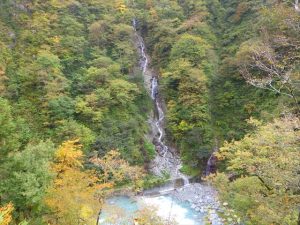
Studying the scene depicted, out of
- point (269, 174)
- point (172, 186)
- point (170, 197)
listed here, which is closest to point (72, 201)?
point (269, 174)

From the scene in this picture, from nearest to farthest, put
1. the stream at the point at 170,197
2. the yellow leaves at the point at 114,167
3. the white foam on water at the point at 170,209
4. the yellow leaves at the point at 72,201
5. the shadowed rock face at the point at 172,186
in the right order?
the yellow leaves at the point at 72,201 → the yellow leaves at the point at 114,167 → the white foam on water at the point at 170,209 → the stream at the point at 170,197 → the shadowed rock face at the point at 172,186

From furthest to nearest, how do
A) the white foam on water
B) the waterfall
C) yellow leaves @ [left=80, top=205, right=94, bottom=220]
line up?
the waterfall
the white foam on water
yellow leaves @ [left=80, top=205, right=94, bottom=220]

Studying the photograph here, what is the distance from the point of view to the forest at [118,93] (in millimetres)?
14438

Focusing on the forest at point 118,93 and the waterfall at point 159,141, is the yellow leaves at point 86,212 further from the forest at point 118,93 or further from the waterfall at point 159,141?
the waterfall at point 159,141

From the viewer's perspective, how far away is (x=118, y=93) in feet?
81.5

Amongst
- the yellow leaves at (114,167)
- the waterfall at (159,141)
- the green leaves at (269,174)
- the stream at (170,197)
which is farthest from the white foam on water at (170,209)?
the green leaves at (269,174)

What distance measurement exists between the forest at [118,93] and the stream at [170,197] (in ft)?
1.69

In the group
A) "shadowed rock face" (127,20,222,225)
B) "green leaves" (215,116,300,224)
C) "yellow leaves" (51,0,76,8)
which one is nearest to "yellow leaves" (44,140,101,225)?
"green leaves" (215,116,300,224)

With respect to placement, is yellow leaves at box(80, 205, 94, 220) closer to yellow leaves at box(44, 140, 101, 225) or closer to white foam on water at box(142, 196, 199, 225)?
yellow leaves at box(44, 140, 101, 225)

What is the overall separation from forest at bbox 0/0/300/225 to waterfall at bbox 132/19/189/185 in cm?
43

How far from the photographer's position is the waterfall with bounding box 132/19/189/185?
24156 mm

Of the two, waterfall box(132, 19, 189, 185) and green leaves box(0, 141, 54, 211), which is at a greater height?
green leaves box(0, 141, 54, 211)

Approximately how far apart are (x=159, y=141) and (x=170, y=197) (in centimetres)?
619

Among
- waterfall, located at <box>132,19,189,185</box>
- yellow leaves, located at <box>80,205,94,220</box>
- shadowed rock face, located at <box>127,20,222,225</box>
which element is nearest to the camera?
yellow leaves, located at <box>80,205,94,220</box>
